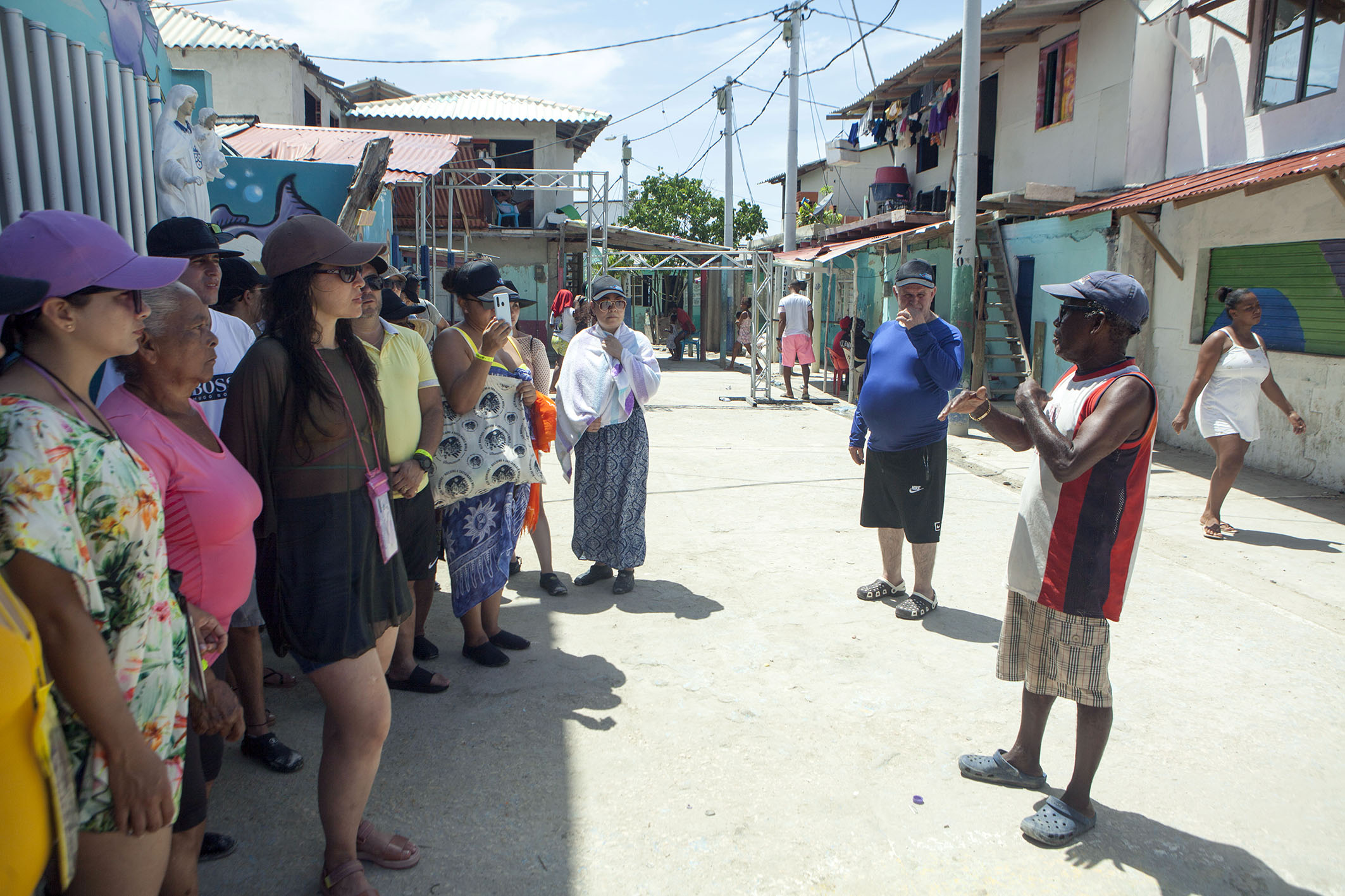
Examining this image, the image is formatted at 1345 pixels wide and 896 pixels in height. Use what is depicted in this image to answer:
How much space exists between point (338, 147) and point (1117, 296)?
7.69 meters

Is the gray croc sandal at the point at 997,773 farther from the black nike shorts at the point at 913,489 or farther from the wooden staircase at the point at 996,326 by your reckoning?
the wooden staircase at the point at 996,326

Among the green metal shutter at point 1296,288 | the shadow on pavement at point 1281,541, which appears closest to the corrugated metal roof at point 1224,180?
the green metal shutter at point 1296,288

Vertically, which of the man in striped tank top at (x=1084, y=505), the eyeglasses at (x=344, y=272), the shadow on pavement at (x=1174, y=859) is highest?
the eyeglasses at (x=344, y=272)

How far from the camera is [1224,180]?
770cm

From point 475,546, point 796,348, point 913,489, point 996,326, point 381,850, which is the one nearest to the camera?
point 381,850

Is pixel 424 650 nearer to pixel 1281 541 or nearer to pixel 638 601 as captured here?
pixel 638 601

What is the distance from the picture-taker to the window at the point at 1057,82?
12.2 metres

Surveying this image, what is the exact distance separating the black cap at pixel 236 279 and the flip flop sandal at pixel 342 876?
2063mm

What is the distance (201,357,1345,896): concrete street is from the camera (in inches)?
99.3

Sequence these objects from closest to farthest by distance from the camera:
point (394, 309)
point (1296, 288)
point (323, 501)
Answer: point (323, 501), point (394, 309), point (1296, 288)

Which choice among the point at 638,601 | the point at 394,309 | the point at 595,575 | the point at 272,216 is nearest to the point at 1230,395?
the point at 638,601

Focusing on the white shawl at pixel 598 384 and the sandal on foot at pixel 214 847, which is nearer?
the sandal on foot at pixel 214 847

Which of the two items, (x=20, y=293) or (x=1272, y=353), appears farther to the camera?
(x=1272, y=353)

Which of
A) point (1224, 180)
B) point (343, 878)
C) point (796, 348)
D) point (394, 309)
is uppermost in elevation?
point (1224, 180)
